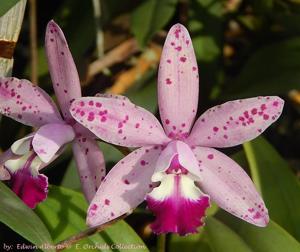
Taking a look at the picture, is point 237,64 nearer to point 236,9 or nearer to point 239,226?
point 236,9

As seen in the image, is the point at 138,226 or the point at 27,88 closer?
the point at 27,88

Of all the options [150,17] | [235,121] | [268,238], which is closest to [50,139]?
[235,121]

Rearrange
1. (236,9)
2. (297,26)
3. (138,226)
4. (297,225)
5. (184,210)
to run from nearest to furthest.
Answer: (184,210) < (297,225) < (138,226) < (297,26) < (236,9)

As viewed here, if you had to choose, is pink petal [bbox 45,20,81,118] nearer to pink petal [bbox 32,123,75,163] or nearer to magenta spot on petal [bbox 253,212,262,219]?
pink petal [bbox 32,123,75,163]

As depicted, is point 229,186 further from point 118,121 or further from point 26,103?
point 26,103

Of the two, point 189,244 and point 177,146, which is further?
point 189,244

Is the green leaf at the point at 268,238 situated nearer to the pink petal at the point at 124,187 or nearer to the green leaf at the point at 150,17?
the pink petal at the point at 124,187

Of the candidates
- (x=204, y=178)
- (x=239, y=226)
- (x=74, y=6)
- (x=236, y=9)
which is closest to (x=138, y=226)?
(x=239, y=226)
